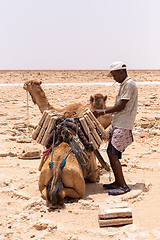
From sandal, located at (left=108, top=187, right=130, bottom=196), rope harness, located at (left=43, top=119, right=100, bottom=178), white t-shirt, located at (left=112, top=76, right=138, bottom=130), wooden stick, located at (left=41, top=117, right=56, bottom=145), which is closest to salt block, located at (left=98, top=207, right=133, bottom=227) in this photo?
sandal, located at (left=108, top=187, right=130, bottom=196)

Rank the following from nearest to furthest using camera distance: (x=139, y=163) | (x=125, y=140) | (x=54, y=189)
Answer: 1. (x=54, y=189)
2. (x=125, y=140)
3. (x=139, y=163)

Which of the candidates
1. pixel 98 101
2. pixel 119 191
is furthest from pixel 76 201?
pixel 98 101

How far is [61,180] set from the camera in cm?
439

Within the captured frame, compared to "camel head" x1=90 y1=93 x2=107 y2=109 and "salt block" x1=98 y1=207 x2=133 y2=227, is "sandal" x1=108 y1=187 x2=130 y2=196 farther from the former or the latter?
"camel head" x1=90 y1=93 x2=107 y2=109

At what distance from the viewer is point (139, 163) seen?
686cm

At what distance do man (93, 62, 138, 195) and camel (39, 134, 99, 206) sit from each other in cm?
50

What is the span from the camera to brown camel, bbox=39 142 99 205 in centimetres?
429

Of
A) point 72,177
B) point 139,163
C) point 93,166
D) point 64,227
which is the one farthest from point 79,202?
point 139,163

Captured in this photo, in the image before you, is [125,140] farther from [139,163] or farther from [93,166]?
[139,163]

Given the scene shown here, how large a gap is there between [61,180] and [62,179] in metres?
0.06

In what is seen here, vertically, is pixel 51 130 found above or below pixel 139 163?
above

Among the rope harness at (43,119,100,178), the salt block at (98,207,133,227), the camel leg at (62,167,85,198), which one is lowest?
the salt block at (98,207,133,227)

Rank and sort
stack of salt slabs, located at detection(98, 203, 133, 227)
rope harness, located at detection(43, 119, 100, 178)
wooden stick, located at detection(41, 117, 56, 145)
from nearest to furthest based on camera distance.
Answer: stack of salt slabs, located at detection(98, 203, 133, 227)
rope harness, located at detection(43, 119, 100, 178)
wooden stick, located at detection(41, 117, 56, 145)

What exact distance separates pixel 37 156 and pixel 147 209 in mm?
3432
